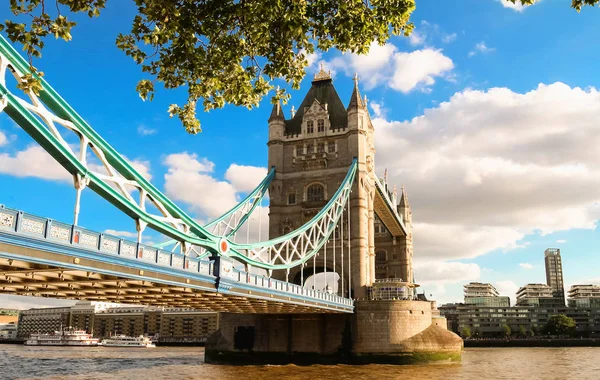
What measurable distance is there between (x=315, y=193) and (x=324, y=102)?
33.8 feet

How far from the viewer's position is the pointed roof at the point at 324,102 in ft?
182

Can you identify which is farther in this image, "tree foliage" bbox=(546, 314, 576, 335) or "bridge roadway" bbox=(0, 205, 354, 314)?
"tree foliage" bbox=(546, 314, 576, 335)

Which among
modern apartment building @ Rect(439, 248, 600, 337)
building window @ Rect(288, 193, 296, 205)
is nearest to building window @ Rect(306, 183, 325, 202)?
building window @ Rect(288, 193, 296, 205)

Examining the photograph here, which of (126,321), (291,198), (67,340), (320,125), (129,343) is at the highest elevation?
(320,125)

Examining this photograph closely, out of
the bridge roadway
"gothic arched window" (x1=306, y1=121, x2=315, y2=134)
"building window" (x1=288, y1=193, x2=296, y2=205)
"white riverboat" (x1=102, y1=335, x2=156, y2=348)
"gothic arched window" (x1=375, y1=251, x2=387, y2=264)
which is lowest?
"white riverboat" (x1=102, y1=335, x2=156, y2=348)

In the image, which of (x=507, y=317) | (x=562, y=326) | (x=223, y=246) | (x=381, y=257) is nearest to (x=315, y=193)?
(x=381, y=257)

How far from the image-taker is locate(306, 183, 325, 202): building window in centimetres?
5288

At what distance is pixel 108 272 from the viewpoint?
18.6 m

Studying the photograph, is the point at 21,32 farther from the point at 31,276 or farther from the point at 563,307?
the point at 563,307

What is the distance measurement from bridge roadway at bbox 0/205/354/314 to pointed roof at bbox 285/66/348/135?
Result: 25000 mm

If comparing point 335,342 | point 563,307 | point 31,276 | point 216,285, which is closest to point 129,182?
point 31,276

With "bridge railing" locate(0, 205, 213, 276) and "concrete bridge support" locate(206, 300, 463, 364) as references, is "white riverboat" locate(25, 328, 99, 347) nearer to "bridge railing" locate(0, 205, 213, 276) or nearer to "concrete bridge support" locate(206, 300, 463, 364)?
"concrete bridge support" locate(206, 300, 463, 364)

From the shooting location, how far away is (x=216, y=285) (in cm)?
2530

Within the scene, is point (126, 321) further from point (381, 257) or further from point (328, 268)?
point (328, 268)
